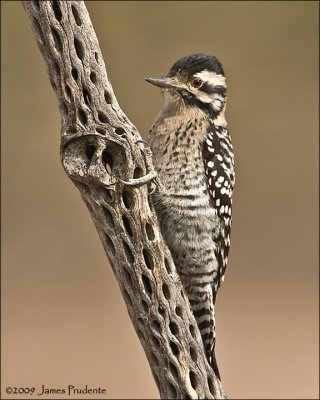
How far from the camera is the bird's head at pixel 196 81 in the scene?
3541 millimetres

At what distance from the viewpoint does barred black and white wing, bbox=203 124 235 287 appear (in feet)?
11.7

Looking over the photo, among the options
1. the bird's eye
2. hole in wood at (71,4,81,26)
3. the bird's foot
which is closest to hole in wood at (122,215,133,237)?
the bird's foot

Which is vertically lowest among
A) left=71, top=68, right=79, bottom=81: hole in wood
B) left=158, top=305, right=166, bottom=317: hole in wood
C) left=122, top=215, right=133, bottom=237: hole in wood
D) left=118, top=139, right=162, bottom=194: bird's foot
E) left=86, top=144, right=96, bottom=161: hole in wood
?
left=158, top=305, right=166, bottom=317: hole in wood

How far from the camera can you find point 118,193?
118 inches

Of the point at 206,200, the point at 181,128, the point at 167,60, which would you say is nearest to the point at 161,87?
the point at 181,128

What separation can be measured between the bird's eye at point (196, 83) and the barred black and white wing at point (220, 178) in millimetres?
191

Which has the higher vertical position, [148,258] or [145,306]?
[148,258]

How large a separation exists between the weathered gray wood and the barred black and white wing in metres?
0.51

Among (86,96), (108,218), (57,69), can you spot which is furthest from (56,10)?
(108,218)

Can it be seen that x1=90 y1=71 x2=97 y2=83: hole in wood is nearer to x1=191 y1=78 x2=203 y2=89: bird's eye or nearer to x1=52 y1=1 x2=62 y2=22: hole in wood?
x1=52 y1=1 x2=62 y2=22: hole in wood

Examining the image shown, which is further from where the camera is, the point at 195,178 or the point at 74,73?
the point at 195,178

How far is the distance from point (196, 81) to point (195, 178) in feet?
1.41

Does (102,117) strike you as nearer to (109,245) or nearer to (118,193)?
(118,193)

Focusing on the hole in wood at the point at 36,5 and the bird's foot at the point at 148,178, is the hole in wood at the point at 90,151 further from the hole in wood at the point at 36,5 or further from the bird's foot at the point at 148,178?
the hole in wood at the point at 36,5
